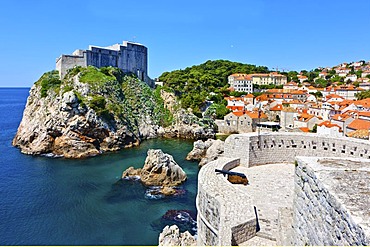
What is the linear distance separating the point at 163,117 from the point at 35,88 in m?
19.8

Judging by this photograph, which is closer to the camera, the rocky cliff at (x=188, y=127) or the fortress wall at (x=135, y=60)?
the rocky cliff at (x=188, y=127)

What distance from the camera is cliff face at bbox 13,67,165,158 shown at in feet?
106

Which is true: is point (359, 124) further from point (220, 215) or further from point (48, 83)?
point (48, 83)

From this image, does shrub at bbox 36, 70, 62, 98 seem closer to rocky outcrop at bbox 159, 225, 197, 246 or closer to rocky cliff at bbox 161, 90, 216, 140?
rocky cliff at bbox 161, 90, 216, 140

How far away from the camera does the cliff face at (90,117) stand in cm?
3250

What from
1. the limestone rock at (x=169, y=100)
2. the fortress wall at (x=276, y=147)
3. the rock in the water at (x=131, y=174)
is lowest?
the rock in the water at (x=131, y=174)

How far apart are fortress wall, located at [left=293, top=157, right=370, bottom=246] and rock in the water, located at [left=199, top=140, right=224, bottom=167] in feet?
71.5

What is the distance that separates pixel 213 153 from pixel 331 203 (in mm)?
24106

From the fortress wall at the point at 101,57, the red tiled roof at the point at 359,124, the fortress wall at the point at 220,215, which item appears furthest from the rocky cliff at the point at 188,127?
the fortress wall at the point at 220,215

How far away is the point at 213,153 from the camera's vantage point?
2742 cm

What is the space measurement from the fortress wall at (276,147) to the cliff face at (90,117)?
21.5 metres

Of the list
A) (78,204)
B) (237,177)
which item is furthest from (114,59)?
(237,177)

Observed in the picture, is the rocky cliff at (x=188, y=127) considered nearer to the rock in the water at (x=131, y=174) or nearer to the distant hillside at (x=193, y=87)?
the distant hillside at (x=193, y=87)

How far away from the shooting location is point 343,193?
3.44m
